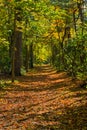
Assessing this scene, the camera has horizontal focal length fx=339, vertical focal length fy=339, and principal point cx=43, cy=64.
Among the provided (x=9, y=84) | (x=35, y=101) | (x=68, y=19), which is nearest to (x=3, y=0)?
(x=9, y=84)

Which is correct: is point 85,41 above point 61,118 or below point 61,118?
above

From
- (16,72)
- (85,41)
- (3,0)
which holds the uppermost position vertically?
(3,0)

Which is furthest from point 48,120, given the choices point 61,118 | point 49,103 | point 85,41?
point 85,41

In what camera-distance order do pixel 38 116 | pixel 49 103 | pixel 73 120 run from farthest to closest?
1. pixel 49 103
2. pixel 38 116
3. pixel 73 120

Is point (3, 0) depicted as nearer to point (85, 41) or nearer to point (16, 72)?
point (85, 41)

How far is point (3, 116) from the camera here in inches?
494

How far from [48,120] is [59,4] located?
82.1 feet

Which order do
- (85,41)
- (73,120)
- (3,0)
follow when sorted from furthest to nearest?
(3,0) < (85,41) < (73,120)

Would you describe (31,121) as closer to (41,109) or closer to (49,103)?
(41,109)

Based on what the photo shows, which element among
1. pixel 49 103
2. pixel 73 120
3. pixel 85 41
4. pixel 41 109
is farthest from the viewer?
pixel 85 41

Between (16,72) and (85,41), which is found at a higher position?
(85,41)

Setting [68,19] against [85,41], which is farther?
[68,19]

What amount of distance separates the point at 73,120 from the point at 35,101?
5064 mm

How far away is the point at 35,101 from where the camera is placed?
1605cm
